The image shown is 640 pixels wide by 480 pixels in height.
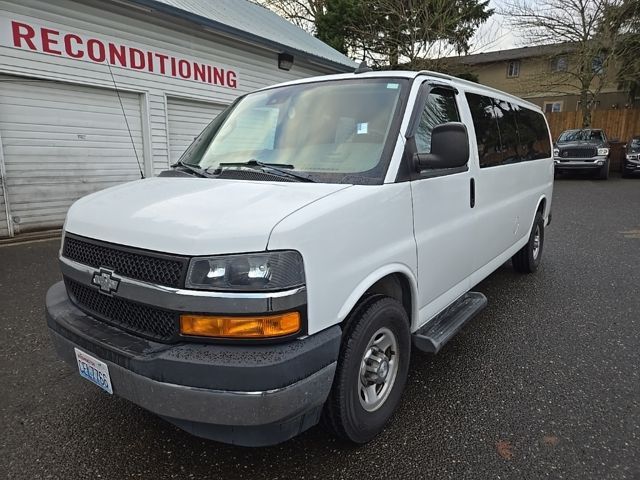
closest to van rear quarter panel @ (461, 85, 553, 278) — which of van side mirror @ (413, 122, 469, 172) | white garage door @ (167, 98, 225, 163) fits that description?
van side mirror @ (413, 122, 469, 172)

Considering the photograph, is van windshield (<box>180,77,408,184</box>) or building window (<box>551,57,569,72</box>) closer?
van windshield (<box>180,77,408,184</box>)

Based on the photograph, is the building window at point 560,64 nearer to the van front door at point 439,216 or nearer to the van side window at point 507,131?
the van side window at point 507,131

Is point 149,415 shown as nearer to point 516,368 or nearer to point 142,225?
point 142,225

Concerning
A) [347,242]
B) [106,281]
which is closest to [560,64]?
[347,242]

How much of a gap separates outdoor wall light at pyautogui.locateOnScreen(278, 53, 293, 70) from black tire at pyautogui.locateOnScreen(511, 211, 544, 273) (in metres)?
8.06

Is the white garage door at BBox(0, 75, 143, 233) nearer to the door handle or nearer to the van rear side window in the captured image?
the van rear side window

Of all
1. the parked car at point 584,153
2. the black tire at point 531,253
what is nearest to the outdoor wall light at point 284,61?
the black tire at point 531,253

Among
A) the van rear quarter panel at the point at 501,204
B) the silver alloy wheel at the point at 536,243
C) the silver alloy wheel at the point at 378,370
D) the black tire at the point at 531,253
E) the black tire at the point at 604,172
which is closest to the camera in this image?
the silver alloy wheel at the point at 378,370

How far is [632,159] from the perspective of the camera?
17562 mm

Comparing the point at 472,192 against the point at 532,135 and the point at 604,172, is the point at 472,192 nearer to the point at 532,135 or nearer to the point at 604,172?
the point at 532,135

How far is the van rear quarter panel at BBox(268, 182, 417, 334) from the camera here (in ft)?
6.38

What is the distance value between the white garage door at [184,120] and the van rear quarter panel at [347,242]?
7.97 m

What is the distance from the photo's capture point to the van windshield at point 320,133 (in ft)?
8.55

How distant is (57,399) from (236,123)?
225 cm
